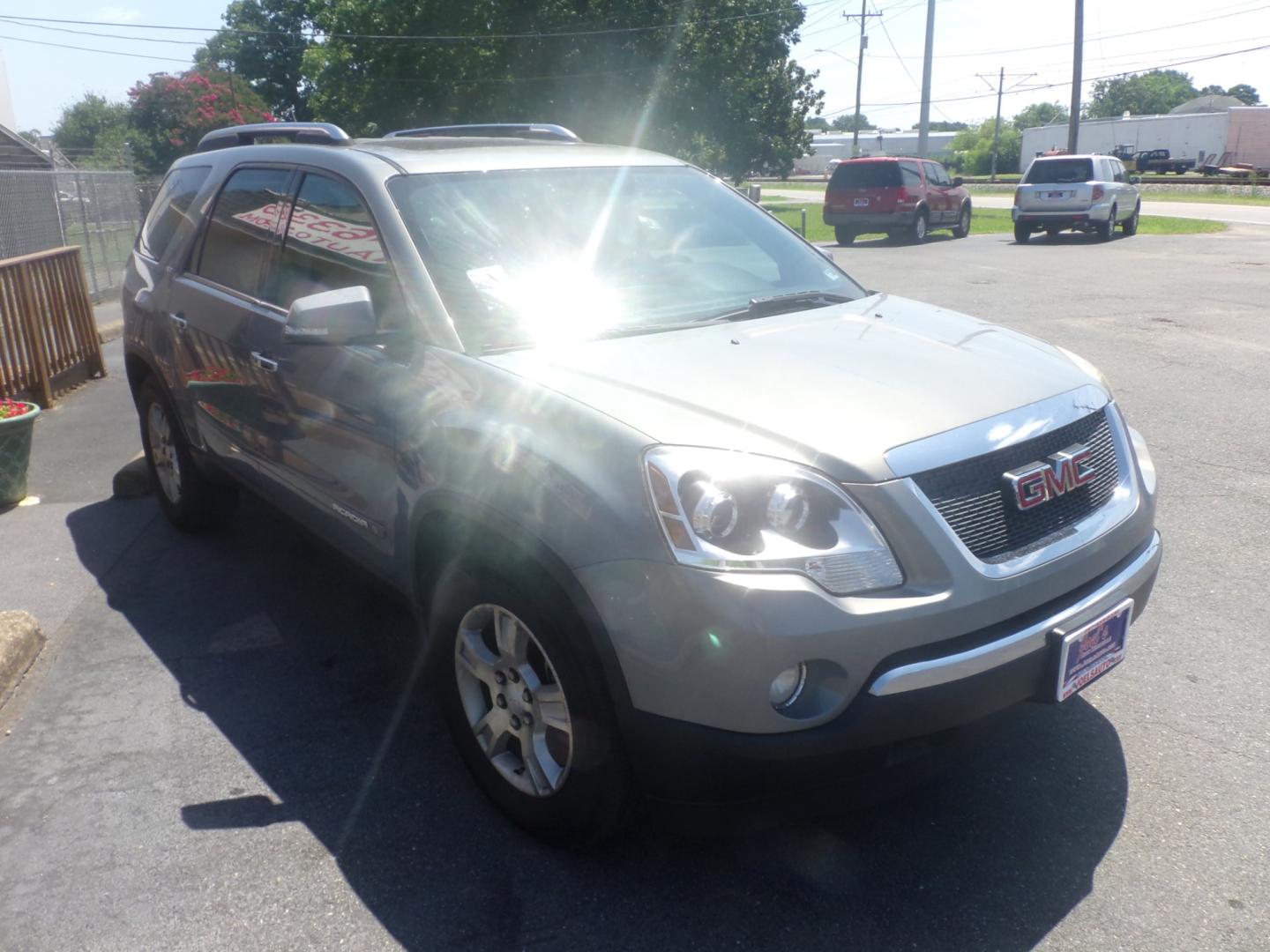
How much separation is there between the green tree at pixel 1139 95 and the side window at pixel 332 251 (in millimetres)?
133601

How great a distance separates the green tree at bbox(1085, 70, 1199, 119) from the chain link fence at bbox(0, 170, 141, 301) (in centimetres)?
12354

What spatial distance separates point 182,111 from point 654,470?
64.6 m

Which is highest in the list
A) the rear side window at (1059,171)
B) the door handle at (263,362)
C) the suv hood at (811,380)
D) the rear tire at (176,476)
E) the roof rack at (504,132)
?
the roof rack at (504,132)

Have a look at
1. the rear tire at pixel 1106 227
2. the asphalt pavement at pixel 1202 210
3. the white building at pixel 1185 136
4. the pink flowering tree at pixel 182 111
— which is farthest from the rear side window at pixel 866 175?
the white building at pixel 1185 136

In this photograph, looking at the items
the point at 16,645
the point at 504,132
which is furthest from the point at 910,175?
the point at 16,645

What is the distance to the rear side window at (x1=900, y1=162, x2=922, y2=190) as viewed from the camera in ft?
78.4

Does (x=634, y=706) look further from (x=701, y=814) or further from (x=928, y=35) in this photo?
(x=928, y=35)

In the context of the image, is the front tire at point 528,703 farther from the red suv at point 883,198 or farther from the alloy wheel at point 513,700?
the red suv at point 883,198

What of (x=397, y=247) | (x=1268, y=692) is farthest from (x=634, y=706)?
(x=1268, y=692)

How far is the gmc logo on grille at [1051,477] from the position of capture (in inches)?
110

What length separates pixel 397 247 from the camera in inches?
139

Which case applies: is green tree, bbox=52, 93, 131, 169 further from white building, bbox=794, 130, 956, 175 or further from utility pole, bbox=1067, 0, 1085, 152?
utility pole, bbox=1067, 0, 1085, 152

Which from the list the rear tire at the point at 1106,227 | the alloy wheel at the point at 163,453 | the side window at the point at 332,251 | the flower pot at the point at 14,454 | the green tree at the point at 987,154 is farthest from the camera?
the green tree at the point at 987,154

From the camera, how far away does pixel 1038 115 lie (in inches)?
5202
